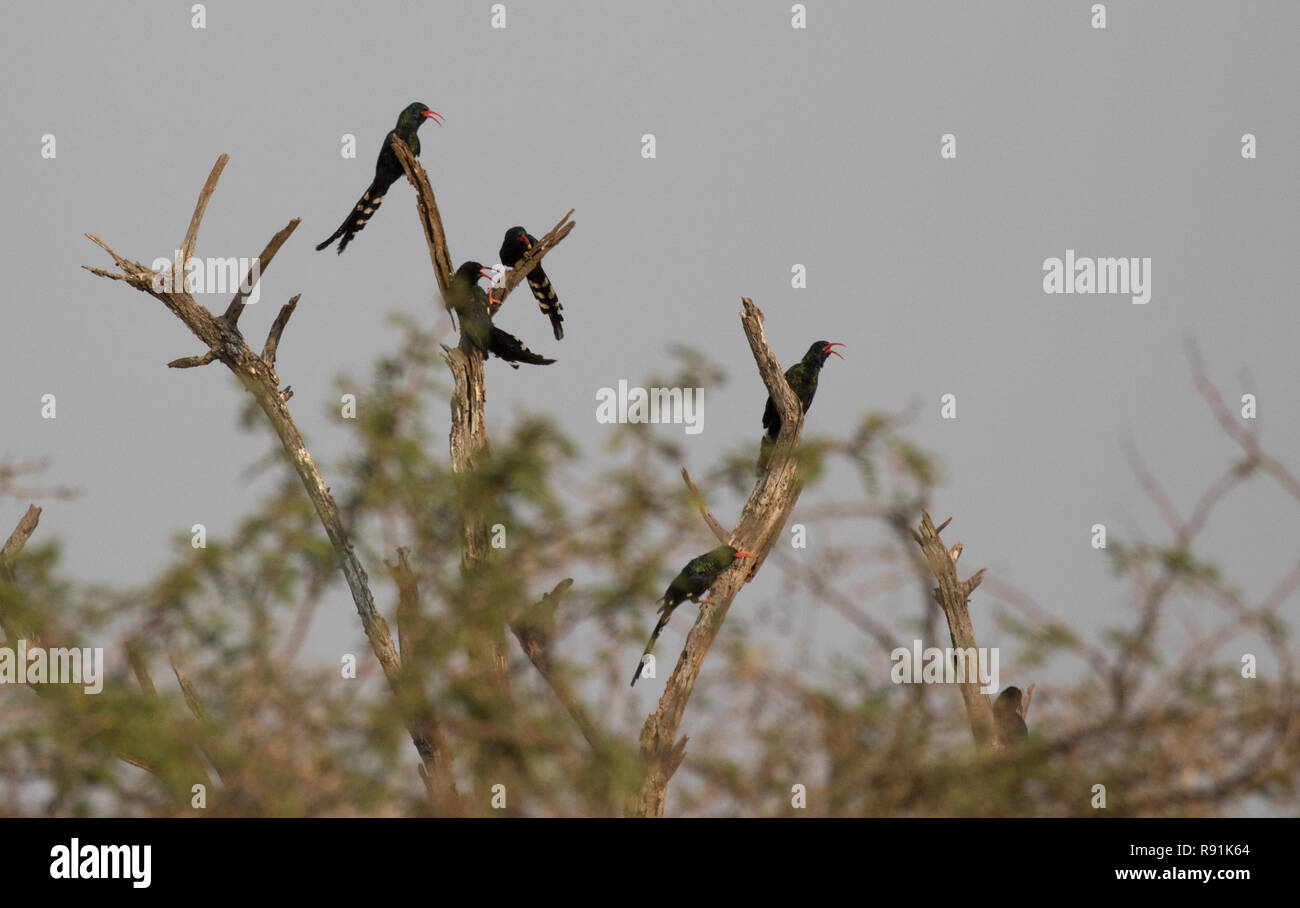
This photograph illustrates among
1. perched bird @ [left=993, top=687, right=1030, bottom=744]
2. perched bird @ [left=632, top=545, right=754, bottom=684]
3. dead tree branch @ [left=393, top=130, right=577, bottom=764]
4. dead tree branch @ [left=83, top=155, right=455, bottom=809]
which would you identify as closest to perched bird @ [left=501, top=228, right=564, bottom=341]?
dead tree branch @ [left=393, top=130, right=577, bottom=764]

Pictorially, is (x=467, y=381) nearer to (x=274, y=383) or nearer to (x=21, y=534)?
(x=274, y=383)

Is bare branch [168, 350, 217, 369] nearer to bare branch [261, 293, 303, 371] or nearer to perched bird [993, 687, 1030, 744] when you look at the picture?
bare branch [261, 293, 303, 371]

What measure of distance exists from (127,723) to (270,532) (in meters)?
2.61

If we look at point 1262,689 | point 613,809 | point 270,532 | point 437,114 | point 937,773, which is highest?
point 437,114

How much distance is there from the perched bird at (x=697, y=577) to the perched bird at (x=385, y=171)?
3.64 metres

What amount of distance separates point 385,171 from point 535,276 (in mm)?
1351

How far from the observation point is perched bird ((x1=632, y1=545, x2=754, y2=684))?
28.8ft

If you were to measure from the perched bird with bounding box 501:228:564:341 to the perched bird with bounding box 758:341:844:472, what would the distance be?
78.9 inches

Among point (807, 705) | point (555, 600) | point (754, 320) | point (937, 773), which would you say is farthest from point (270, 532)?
point (937, 773)

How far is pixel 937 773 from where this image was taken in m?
4.62

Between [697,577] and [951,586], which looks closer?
[697,577]

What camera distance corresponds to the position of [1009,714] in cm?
1012

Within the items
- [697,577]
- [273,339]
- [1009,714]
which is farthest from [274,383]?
[1009,714]
